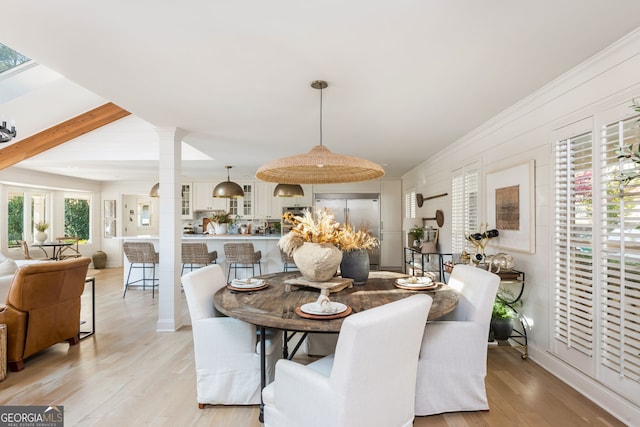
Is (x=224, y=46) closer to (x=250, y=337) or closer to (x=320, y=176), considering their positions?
(x=320, y=176)

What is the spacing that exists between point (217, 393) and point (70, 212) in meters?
8.04

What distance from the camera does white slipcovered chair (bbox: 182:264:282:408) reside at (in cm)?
217

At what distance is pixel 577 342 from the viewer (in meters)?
2.42

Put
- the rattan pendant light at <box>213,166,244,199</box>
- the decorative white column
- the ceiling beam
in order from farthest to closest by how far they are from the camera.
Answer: the rattan pendant light at <box>213,166,244,199</box>
the ceiling beam
the decorative white column

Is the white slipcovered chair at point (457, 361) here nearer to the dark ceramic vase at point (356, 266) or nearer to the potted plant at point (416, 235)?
the dark ceramic vase at point (356, 266)

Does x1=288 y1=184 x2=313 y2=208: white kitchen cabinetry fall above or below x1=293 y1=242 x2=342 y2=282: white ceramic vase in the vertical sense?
above

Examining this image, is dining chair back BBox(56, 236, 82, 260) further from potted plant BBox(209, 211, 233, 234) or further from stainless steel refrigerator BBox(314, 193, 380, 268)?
stainless steel refrigerator BBox(314, 193, 380, 268)

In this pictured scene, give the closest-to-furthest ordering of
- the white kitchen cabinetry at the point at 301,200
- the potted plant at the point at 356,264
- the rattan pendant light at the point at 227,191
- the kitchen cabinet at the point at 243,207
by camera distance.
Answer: the potted plant at the point at 356,264 → the rattan pendant light at the point at 227,191 → the white kitchen cabinetry at the point at 301,200 → the kitchen cabinet at the point at 243,207

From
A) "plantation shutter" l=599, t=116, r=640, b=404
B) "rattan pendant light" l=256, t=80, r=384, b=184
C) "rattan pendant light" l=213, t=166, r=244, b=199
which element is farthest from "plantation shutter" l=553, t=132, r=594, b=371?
"rattan pendant light" l=213, t=166, r=244, b=199

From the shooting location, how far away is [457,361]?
209 cm

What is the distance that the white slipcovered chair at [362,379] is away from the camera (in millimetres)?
1353

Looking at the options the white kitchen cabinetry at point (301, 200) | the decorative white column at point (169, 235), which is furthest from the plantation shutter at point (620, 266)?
the white kitchen cabinetry at point (301, 200)

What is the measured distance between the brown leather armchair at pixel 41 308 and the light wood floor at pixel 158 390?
0.48 ft

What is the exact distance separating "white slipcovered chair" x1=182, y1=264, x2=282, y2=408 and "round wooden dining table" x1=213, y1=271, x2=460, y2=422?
131mm
